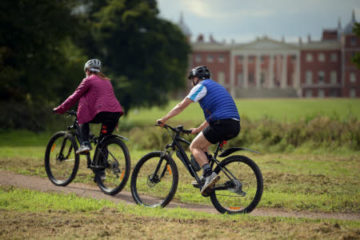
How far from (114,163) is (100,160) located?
364 millimetres

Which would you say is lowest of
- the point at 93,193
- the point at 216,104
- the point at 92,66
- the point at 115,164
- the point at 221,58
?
the point at 93,193

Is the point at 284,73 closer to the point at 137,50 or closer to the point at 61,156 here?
the point at 137,50

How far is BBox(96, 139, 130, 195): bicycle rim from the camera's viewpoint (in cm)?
693

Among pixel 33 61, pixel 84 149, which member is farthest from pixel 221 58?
pixel 84 149

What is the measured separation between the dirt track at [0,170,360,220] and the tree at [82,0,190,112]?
27938 millimetres

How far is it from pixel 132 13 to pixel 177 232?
3339cm

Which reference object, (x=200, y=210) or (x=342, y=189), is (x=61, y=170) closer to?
(x=200, y=210)

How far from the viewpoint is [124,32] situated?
3866 cm

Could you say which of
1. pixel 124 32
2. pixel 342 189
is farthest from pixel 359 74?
pixel 342 189

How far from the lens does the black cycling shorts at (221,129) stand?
5.79m

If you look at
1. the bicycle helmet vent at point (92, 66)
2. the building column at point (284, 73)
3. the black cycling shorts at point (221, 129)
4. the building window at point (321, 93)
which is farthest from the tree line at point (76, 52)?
the building window at point (321, 93)

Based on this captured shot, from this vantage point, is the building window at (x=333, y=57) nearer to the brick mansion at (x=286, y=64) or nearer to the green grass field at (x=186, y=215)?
the brick mansion at (x=286, y=64)

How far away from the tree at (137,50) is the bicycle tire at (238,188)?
1210 inches

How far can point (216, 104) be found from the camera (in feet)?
19.1
